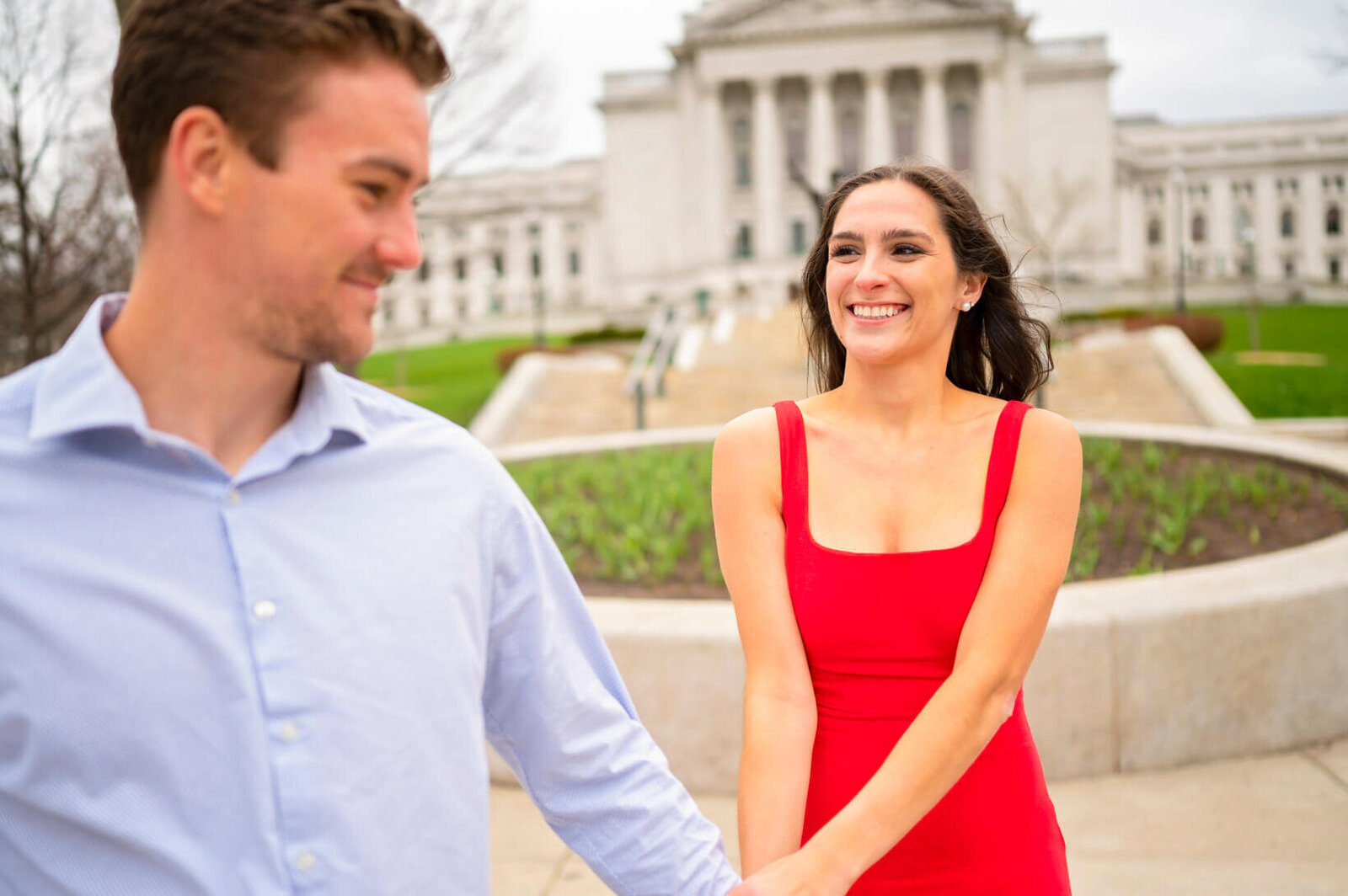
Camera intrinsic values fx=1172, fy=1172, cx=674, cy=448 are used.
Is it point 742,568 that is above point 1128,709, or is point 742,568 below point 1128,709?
above

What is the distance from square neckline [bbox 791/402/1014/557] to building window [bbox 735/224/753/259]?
64.2 metres

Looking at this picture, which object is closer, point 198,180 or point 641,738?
point 198,180

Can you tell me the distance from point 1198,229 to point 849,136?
30.0m

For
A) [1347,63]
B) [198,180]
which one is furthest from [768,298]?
[198,180]

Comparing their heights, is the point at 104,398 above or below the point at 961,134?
below

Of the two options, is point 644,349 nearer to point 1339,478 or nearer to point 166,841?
point 1339,478

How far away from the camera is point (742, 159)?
6750 centimetres

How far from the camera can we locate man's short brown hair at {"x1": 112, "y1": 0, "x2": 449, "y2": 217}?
1396 mm

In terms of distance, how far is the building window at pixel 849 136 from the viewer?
218 feet

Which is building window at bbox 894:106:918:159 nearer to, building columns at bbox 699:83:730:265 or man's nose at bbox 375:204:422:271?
building columns at bbox 699:83:730:265

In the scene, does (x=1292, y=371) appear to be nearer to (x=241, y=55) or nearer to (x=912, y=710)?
(x=912, y=710)

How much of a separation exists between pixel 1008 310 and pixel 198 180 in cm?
191

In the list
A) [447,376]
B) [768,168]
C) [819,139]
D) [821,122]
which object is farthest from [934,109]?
[447,376]

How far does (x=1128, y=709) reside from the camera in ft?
15.0
